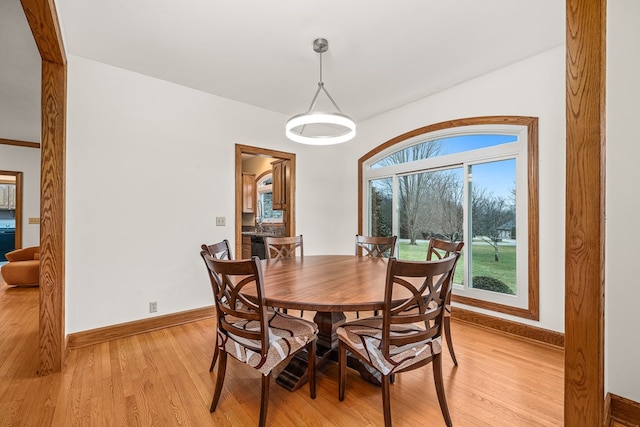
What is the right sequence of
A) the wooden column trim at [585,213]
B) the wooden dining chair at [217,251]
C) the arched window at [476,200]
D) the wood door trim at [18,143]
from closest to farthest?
the wooden column trim at [585,213] → the wooden dining chair at [217,251] → the arched window at [476,200] → the wood door trim at [18,143]

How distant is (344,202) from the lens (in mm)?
4699

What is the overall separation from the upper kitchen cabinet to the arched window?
138cm

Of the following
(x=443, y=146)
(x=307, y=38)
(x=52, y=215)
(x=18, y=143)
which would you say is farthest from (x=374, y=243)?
(x=18, y=143)

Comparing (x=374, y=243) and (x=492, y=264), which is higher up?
(x=374, y=243)

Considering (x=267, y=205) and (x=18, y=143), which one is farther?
(x=267, y=205)

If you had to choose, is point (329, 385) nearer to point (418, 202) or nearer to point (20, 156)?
point (418, 202)

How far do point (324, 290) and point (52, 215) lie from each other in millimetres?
2120

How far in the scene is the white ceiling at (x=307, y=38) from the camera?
2.02 meters

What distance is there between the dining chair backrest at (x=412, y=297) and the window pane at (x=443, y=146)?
215cm

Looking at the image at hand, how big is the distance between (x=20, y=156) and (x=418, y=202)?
7324mm

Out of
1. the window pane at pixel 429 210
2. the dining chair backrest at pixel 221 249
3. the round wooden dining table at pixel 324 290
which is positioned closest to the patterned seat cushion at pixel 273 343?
the round wooden dining table at pixel 324 290

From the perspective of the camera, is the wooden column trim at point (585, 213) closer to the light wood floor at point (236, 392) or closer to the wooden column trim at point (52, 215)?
the light wood floor at point (236, 392)

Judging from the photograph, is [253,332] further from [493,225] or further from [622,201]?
[493,225]

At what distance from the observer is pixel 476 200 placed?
10.5 ft
